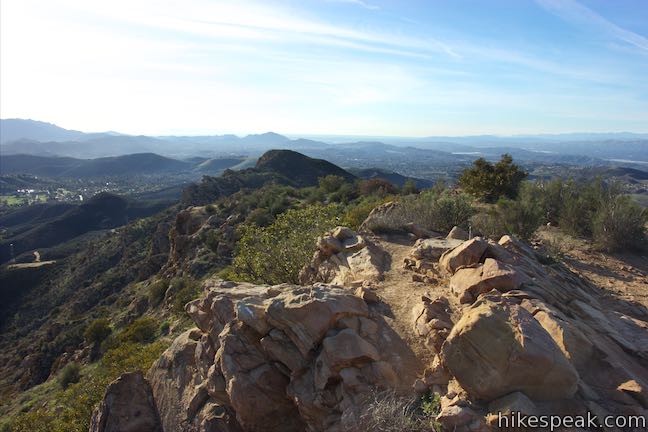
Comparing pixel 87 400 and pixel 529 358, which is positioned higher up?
pixel 529 358

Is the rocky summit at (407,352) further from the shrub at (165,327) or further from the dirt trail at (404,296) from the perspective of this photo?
the shrub at (165,327)

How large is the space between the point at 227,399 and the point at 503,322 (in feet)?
15.4

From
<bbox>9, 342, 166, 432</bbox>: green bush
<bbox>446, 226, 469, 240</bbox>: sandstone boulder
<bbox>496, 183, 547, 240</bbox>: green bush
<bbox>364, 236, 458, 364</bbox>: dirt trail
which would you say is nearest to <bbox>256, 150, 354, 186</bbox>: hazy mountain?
<bbox>496, 183, 547, 240</bbox>: green bush

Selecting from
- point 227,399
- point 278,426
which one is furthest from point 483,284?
point 227,399

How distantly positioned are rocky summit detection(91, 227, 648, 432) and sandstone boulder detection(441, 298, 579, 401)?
0.05 ft

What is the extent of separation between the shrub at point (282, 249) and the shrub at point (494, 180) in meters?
9.40

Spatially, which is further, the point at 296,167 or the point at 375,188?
the point at 296,167

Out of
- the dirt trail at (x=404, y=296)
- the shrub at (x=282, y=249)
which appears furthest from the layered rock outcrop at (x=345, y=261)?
the shrub at (x=282, y=249)

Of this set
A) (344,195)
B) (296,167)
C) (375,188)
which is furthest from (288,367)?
(296,167)

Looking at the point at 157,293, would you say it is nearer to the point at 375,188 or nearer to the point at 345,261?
the point at 375,188

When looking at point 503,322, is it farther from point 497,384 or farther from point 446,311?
point 446,311

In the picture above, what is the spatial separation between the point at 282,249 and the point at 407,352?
7.22 m

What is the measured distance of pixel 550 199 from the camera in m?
15.9

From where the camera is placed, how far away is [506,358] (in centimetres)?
474
